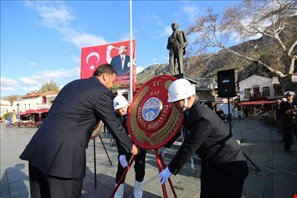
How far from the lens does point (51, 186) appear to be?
2.10 m

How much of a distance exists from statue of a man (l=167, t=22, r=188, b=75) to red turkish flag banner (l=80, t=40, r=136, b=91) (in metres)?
6.28

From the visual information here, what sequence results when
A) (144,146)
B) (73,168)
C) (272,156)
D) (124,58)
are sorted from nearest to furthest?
(73,168) → (144,146) → (272,156) → (124,58)

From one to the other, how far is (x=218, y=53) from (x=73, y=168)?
27.8m

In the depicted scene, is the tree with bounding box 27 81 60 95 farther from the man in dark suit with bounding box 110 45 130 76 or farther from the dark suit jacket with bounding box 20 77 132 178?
the dark suit jacket with bounding box 20 77 132 178

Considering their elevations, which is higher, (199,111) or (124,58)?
(124,58)

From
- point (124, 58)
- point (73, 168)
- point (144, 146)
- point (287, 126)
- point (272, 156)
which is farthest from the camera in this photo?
point (124, 58)

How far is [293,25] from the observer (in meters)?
A: 23.7

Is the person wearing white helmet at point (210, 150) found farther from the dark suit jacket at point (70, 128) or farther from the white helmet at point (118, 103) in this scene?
the white helmet at point (118, 103)

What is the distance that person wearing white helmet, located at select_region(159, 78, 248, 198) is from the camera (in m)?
2.28

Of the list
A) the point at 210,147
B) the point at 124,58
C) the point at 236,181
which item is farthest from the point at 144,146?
the point at 124,58

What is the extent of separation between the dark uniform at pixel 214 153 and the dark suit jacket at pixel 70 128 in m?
0.78

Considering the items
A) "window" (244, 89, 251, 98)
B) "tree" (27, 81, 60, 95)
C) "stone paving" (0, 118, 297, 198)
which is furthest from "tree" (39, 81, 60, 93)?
"stone paving" (0, 118, 297, 198)

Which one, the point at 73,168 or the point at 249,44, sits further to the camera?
the point at 249,44

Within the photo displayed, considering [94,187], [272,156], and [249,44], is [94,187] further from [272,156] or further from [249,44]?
[249,44]
